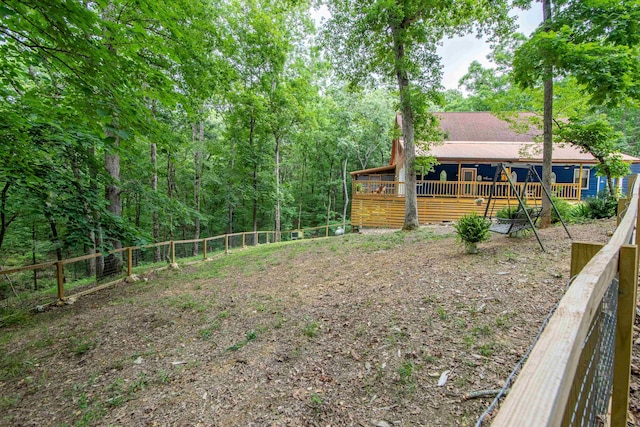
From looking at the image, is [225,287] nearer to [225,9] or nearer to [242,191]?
[242,191]

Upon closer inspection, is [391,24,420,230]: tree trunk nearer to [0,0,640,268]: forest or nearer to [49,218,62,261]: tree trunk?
[0,0,640,268]: forest

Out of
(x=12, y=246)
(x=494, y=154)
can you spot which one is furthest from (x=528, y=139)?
(x=12, y=246)

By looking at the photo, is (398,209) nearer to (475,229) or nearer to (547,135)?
(547,135)

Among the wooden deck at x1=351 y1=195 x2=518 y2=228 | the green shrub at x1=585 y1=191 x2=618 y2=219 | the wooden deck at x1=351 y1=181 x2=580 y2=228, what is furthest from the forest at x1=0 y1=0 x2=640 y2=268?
the wooden deck at x1=351 y1=195 x2=518 y2=228

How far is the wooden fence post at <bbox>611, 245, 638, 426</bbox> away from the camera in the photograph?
1.17 metres

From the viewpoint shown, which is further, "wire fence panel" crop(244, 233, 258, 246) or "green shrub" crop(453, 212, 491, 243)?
"wire fence panel" crop(244, 233, 258, 246)

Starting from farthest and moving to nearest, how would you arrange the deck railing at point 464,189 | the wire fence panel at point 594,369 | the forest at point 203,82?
the deck railing at point 464,189 < the forest at point 203,82 < the wire fence panel at point 594,369

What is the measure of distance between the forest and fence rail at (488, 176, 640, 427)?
3.82 meters

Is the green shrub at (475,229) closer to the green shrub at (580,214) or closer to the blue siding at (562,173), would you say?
the green shrub at (580,214)

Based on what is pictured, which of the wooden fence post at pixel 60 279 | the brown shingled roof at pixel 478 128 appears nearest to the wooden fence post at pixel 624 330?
the wooden fence post at pixel 60 279

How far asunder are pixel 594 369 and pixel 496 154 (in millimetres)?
16091

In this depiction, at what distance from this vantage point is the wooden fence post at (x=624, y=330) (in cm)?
117

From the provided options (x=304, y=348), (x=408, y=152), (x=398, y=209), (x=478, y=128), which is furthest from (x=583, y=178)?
(x=304, y=348)

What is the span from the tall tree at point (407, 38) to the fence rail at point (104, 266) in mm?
8042
